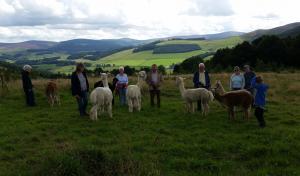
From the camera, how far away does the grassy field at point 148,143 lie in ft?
25.5

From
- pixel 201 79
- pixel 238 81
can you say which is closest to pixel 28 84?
pixel 201 79

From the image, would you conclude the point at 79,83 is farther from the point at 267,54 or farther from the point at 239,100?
the point at 267,54

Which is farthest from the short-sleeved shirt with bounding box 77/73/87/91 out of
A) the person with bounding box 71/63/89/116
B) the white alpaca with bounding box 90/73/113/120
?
the white alpaca with bounding box 90/73/113/120

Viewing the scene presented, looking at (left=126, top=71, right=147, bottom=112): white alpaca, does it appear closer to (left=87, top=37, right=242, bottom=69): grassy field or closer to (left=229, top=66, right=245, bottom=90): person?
(left=229, top=66, right=245, bottom=90): person

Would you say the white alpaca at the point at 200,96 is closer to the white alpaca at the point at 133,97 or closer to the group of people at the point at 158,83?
the group of people at the point at 158,83

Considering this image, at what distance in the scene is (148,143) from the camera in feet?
34.1

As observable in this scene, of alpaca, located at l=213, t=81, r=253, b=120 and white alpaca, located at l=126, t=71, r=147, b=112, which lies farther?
white alpaca, located at l=126, t=71, r=147, b=112

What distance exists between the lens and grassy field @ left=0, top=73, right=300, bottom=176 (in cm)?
777

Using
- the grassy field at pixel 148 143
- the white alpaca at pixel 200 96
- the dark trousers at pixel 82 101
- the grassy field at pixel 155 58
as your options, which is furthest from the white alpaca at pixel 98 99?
the grassy field at pixel 155 58

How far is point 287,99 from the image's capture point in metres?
20.2

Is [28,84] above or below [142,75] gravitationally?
below

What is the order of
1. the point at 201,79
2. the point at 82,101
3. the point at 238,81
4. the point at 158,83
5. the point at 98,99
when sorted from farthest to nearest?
the point at 158,83 < the point at 201,79 < the point at 238,81 < the point at 82,101 < the point at 98,99

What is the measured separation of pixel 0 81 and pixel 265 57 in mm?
38305

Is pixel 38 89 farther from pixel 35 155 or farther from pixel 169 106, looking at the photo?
pixel 35 155
